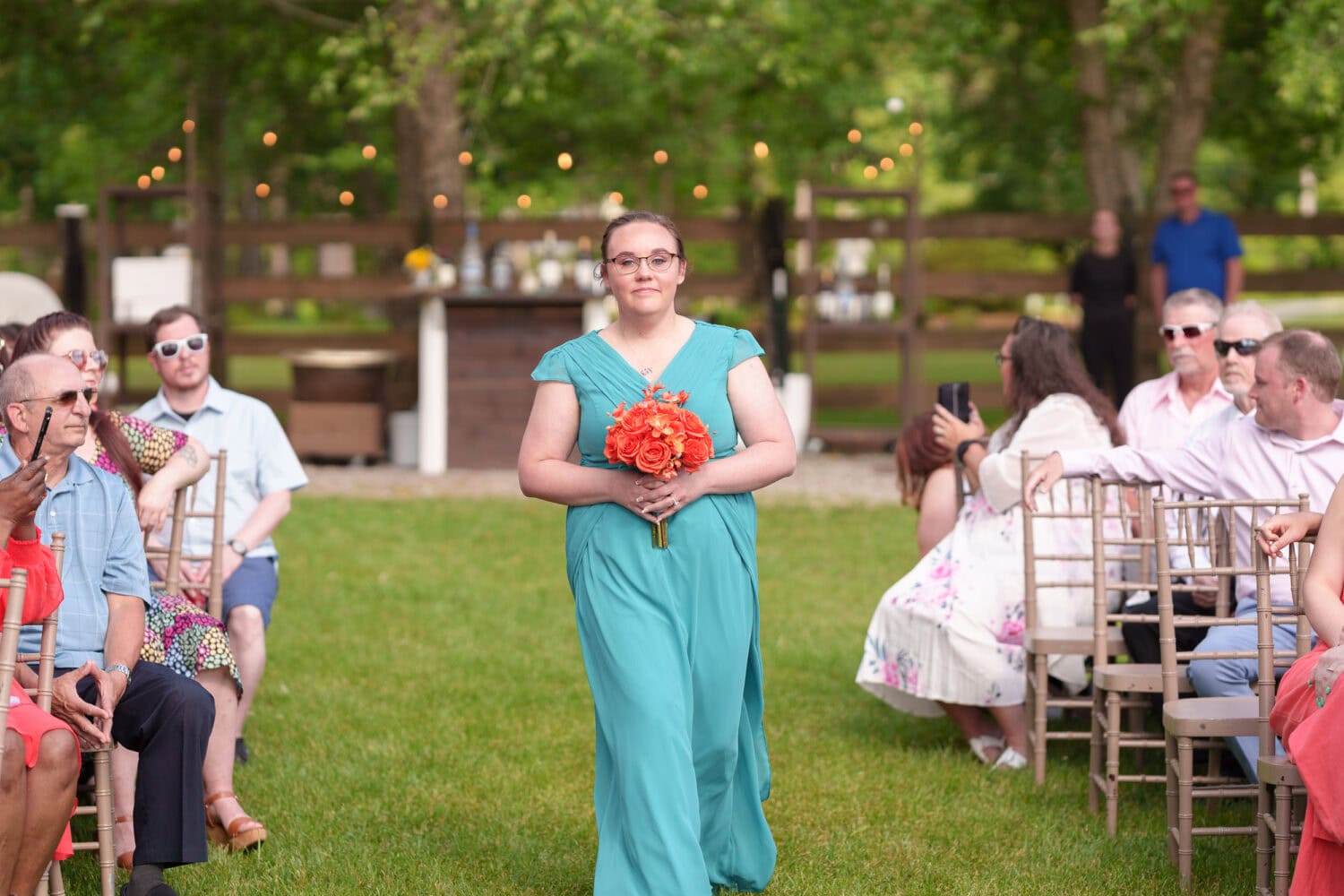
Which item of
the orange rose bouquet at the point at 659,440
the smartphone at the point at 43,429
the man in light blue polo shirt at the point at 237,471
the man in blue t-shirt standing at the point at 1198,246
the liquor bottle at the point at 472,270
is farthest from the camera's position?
the liquor bottle at the point at 472,270

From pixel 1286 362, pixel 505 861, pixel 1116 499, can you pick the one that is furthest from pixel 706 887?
pixel 1116 499

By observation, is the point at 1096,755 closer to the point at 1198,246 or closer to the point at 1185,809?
the point at 1185,809

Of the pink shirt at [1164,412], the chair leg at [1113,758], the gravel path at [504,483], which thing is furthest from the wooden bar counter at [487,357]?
the chair leg at [1113,758]

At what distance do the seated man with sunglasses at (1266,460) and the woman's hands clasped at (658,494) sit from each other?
1631 mm

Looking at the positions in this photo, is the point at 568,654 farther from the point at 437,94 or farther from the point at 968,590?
the point at 437,94

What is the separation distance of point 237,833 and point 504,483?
8.06 meters

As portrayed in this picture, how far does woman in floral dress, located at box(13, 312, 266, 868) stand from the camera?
5039 mm

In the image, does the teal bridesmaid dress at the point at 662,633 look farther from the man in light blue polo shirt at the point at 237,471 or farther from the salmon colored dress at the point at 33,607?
the man in light blue polo shirt at the point at 237,471

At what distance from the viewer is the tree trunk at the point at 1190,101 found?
1527 centimetres

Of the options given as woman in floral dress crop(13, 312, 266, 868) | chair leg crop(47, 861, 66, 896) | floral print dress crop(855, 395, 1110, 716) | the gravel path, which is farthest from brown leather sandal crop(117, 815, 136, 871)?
the gravel path

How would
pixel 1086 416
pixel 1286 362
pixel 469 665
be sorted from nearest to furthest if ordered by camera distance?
→ pixel 1286 362 < pixel 1086 416 < pixel 469 665

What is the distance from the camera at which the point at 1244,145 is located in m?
19.4

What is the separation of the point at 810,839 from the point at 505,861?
937 millimetres

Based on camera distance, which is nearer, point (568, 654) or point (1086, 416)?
point (1086, 416)
